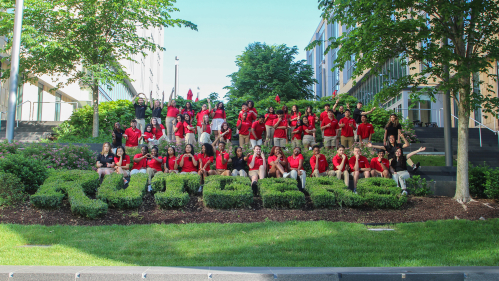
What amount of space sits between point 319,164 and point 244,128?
3.85m

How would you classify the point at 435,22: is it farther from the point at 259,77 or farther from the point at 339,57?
the point at 259,77

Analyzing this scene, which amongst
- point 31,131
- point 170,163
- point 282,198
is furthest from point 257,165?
point 31,131

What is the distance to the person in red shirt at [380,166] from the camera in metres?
12.5

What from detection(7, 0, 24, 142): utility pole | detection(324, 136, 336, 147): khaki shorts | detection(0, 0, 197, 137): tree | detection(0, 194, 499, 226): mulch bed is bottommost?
detection(0, 194, 499, 226): mulch bed

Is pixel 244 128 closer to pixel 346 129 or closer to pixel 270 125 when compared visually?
pixel 270 125

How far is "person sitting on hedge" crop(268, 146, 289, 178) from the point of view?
12500 millimetres

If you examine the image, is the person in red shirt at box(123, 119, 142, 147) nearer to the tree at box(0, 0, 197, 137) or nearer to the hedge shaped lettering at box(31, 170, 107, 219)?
the hedge shaped lettering at box(31, 170, 107, 219)

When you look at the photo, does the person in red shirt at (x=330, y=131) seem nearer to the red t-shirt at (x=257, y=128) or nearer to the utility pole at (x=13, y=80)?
the red t-shirt at (x=257, y=128)

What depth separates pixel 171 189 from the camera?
10953 mm

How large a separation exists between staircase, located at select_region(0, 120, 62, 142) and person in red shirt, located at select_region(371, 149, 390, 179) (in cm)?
1541

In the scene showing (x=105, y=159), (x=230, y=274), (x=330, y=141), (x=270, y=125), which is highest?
(x=270, y=125)

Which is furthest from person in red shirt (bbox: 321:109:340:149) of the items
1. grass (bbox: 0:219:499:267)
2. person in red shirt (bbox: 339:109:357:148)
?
grass (bbox: 0:219:499:267)

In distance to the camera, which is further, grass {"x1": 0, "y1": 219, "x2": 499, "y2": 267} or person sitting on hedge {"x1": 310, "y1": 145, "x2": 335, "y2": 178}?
person sitting on hedge {"x1": 310, "y1": 145, "x2": 335, "y2": 178}

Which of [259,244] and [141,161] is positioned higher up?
[141,161]
